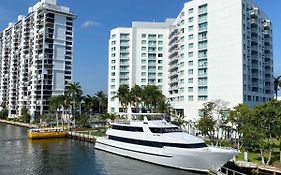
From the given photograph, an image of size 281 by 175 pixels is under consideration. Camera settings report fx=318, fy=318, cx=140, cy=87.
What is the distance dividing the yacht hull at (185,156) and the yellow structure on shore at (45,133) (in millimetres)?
40311

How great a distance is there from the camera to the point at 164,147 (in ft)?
176

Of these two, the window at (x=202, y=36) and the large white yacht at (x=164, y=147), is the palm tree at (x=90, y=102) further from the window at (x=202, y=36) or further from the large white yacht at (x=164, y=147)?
the large white yacht at (x=164, y=147)

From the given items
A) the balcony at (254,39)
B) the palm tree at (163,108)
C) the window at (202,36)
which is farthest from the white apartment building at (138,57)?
the balcony at (254,39)

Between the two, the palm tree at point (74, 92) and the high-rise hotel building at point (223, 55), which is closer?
the high-rise hotel building at point (223, 55)

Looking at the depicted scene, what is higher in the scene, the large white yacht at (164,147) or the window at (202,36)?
the window at (202,36)

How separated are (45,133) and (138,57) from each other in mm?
55741

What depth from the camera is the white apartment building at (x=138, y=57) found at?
5231 inches

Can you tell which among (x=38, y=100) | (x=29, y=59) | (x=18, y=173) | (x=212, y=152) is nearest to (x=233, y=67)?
(x=212, y=152)

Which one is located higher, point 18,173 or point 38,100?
point 38,100

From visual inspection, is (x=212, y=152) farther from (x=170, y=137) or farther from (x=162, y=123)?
(x=162, y=123)

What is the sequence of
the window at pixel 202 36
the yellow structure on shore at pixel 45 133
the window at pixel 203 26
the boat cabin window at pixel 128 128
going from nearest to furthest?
the boat cabin window at pixel 128 128 → the yellow structure on shore at pixel 45 133 → the window at pixel 203 26 → the window at pixel 202 36

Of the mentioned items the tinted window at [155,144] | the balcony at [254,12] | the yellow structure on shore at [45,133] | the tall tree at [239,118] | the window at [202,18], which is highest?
the balcony at [254,12]

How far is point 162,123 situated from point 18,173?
2575 cm

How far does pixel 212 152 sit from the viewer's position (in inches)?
1861
